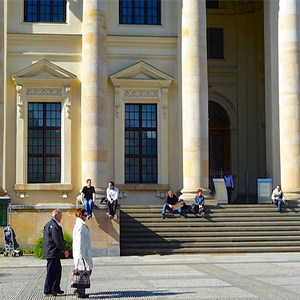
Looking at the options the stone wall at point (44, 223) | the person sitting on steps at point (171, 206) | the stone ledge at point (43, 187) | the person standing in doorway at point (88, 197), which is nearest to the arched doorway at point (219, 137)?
the stone ledge at point (43, 187)

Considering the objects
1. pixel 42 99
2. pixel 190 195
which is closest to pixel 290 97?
pixel 190 195

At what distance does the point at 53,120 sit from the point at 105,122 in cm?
431

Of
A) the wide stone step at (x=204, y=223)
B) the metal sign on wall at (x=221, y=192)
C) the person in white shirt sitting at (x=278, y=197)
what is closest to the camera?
the wide stone step at (x=204, y=223)

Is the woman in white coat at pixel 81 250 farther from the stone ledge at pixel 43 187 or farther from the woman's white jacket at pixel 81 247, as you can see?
the stone ledge at pixel 43 187

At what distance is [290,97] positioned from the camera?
102 feet

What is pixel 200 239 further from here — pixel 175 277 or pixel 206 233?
pixel 175 277

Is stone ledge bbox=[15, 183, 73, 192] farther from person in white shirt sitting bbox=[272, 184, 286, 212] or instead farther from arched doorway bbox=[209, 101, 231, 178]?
arched doorway bbox=[209, 101, 231, 178]

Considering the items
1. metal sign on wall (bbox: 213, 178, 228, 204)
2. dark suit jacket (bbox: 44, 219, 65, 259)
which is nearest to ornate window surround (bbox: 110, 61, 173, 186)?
metal sign on wall (bbox: 213, 178, 228, 204)

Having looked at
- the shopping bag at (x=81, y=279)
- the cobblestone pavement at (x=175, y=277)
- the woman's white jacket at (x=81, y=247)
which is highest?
the woman's white jacket at (x=81, y=247)

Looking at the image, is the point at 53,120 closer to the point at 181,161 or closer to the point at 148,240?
the point at 181,161

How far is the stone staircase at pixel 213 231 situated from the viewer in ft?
88.3

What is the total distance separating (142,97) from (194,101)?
14.0ft

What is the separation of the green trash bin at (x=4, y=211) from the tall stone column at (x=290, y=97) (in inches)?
492

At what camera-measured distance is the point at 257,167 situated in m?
38.9
